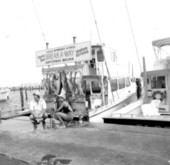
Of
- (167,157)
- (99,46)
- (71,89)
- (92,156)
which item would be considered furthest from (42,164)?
(99,46)

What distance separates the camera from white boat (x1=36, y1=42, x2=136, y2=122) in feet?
24.7

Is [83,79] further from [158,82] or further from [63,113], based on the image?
[158,82]

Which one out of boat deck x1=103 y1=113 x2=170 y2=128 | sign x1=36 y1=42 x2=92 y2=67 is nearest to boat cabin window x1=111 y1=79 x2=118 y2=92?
boat deck x1=103 y1=113 x2=170 y2=128

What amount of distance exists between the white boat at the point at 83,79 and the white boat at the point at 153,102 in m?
1.24

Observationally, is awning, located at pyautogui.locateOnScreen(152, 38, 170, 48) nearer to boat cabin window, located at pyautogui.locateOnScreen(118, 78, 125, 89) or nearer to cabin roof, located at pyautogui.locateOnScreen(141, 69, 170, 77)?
cabin roof, located at pyautogui.locateOnScreen(141, 69, 170, 77)

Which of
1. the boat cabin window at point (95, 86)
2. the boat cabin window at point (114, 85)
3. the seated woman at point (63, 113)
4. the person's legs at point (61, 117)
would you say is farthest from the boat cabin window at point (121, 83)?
the person's legs at point (61, 117)

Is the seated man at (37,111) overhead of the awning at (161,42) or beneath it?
beneath

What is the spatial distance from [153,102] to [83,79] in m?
3.20

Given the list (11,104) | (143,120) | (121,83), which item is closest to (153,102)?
(143,120)

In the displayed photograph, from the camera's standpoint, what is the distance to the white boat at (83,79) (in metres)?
7.52

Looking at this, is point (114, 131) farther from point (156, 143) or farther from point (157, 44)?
point (157, 44)

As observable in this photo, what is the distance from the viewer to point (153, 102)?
8.96 metres

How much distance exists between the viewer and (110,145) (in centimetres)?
444

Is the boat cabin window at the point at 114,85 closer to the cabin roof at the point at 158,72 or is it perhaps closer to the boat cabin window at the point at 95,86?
the boat cabin window at the point at 95,86
